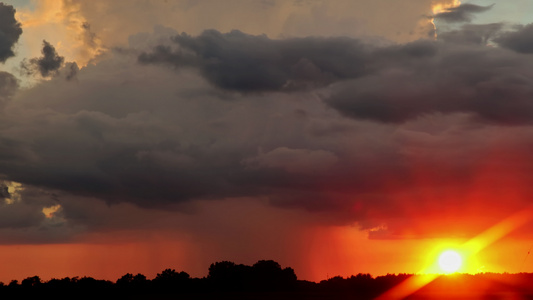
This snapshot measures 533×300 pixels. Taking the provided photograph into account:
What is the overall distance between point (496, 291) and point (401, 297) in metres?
28.3

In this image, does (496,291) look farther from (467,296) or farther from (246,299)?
(246,299)

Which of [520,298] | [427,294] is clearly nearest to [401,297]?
[427,294]

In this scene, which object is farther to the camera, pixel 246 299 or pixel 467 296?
pixel 246 299

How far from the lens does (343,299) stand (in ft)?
654

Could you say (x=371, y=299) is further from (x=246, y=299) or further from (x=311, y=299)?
(x=246, y=299)

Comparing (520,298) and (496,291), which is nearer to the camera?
(520,298)

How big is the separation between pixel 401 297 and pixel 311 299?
26.5 m

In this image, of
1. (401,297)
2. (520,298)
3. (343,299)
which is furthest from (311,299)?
(520,298)

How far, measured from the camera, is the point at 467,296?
182375 millimetres

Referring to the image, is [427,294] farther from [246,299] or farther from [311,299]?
[246,299]

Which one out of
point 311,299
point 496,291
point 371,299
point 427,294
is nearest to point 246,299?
point 311,299

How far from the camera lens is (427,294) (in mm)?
195875

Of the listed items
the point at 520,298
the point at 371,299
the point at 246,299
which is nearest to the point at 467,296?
the point at 520,298

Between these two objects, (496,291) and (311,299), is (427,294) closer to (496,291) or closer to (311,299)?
(496,291)
